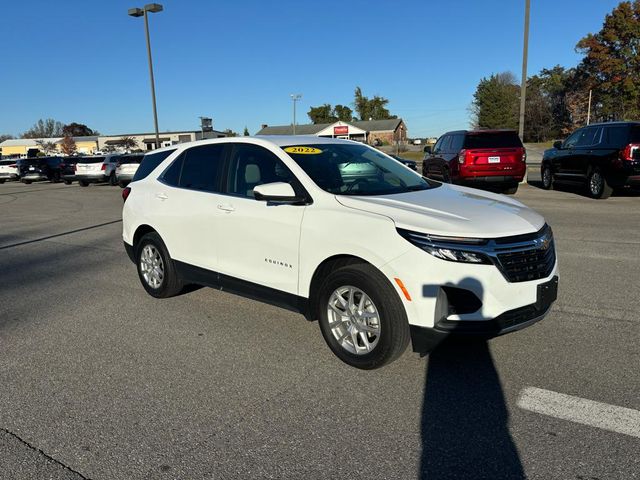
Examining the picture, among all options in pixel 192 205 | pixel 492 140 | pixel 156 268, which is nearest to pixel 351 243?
pixel 192 205

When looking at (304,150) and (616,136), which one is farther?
(616,136)

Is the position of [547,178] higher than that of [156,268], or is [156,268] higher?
[547,178]

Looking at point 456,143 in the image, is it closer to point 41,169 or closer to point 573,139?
point 573,139

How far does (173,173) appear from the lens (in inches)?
218

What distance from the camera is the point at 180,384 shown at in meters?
3.68

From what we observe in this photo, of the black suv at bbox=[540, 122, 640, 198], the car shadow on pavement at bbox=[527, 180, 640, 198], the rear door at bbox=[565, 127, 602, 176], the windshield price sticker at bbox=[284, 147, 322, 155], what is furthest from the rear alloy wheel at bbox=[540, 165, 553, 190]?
the windshield price sticker at bbox=[284, 147, 322, 155]

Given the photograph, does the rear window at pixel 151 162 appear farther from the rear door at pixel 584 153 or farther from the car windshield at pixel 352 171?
the rear door at pixel 584 153

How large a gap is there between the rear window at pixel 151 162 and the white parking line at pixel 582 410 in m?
4.31

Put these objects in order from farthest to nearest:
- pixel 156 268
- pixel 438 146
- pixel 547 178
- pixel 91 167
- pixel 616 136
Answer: pixel 91 167
pixel 547 178
pixel 438 146
pixel 616 136
pixel 156 268

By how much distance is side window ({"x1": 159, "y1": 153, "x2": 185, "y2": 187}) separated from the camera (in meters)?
5.45

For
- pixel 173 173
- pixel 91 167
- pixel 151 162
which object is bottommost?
pixel 91 167

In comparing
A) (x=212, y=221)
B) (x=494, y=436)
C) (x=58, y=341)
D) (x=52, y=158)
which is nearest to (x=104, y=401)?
(x=58, y=341)

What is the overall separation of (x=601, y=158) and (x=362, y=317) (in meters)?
10.9

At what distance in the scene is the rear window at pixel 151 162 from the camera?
5.83 metres
